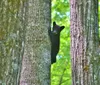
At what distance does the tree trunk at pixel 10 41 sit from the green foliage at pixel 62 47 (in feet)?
28.3

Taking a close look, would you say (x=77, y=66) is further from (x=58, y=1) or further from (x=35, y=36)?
(x=58, y=1)

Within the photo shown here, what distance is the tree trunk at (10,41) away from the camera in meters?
2.32

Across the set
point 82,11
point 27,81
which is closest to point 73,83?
point 27,81

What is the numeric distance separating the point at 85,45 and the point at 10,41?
1.76 meters

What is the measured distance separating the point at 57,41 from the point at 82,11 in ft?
4.24

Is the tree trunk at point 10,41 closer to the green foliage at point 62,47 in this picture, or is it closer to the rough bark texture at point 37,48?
the rough bark texture at point 37,48

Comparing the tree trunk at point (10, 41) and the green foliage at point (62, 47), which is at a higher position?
the tree trunk at point (10, 41)

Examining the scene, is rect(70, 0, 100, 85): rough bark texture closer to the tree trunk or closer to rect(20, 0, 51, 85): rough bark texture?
rect(20, 0, 51, 85): rough bark texture

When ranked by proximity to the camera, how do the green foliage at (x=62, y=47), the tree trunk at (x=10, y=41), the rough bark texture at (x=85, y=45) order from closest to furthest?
the tree trunk at (x=10, y=41), the rough bark texture at (x=85, y=45), the green foliage at (x=62, y=47)

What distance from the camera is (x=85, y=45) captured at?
395cm

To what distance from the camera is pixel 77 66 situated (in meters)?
3.98

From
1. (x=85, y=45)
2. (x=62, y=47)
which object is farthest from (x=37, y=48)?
(x=62, y=47)

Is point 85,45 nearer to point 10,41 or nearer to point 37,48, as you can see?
point 37,48

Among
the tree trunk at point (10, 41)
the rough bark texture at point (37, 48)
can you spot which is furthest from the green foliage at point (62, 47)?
the tree trunk at point (10, 41)
